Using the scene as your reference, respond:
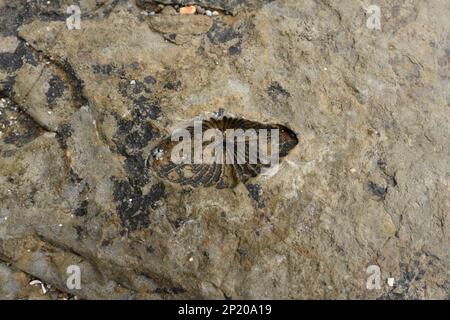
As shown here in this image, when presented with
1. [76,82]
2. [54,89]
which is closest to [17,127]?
[54,89]

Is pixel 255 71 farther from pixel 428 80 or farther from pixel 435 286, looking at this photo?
pixel 435 286

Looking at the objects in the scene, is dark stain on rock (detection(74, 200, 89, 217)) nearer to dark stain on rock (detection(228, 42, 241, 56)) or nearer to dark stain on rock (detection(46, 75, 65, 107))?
dark stain on rock (detection(46, 75, 65, 107))

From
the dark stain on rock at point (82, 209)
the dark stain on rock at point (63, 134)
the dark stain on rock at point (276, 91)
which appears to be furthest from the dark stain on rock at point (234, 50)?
the dark stain on rock at point (82, 209)

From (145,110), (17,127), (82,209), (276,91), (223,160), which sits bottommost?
(82,209)

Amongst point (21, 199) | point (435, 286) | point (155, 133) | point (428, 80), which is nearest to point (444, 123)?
point (428, 80)

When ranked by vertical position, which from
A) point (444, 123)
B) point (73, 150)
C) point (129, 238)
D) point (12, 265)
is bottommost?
point (12, 265)

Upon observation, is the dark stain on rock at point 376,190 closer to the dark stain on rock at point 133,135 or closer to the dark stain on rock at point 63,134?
the dark stain on rock at point 133,135

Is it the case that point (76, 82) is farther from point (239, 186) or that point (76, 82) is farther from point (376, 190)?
point (376, 190)
